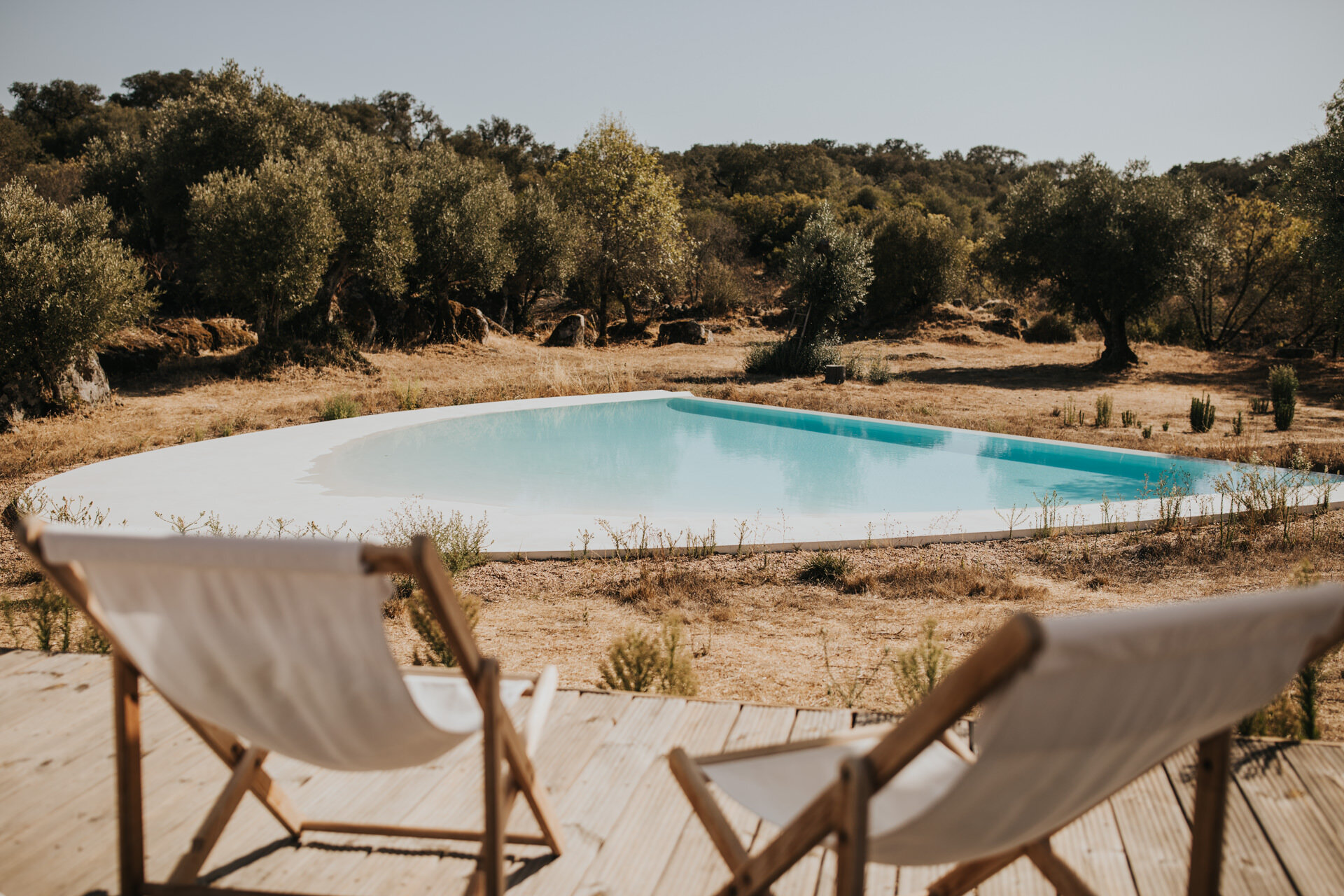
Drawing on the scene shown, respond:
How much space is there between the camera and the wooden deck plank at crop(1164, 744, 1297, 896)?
181cm

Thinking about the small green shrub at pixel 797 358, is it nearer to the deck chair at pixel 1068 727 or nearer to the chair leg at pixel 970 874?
the chair leg at pixel 970 874

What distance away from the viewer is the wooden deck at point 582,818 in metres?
1.86

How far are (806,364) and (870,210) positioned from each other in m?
24.4

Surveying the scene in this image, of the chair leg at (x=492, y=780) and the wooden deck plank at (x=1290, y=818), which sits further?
the wooden deck plank at (x=1290, y=818)

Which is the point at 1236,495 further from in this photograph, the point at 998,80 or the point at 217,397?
the point at 998,80

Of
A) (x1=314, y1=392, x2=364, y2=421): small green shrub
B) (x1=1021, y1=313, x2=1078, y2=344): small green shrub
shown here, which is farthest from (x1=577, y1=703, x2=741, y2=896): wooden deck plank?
(x1=1021, y1=313, x2=1078, y2=344): small green shrub

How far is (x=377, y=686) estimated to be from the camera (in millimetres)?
1301

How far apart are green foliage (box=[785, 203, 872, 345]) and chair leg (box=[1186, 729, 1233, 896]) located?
52.8ft

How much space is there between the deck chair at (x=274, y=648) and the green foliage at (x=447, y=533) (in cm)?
370

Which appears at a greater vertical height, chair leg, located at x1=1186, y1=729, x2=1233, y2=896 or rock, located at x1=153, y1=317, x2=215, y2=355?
rock, located at x1=153, y1=317, x2=215, y2=355

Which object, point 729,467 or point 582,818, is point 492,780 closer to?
point 582,818

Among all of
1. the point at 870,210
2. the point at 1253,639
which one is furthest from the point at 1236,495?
the point at 870,210

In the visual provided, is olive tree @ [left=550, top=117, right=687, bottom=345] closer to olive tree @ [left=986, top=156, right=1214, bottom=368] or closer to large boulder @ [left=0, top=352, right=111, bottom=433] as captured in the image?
olive tree @ [left=986, top=156, right=1214, bottom=368]

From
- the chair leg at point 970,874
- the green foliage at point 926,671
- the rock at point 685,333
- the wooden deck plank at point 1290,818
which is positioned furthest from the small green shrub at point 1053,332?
the chair leg at point 970,874
